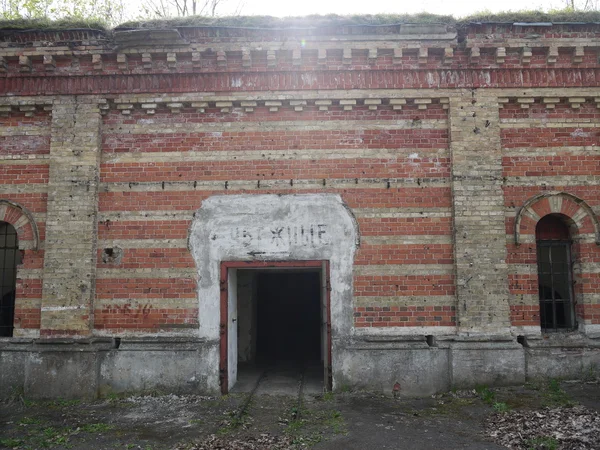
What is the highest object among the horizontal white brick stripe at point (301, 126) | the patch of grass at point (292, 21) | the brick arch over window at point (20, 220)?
the patch of grass at point (292, 21)

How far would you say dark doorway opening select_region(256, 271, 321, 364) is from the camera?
14.2 meters

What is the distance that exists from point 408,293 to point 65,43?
7.87 metres

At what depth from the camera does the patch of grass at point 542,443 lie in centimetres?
591

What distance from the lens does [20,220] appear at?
8.84 m

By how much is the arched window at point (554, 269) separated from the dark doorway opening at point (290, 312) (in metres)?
6.60

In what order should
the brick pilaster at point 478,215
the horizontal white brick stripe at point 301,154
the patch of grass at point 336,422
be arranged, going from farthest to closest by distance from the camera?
the horizontal white brick stripe at point 301,154
the brick pilaster at point 478,215
the patch of grass at point 336,422

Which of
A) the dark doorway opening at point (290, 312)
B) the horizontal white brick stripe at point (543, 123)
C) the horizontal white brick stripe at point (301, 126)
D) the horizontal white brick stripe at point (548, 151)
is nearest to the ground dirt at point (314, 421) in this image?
the horizontal white brick stripe at point (548, 151)

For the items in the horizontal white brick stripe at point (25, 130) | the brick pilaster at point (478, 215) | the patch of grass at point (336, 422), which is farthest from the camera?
the horizontal white brick stripe at point (25, 130)

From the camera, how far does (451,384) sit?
326 inches

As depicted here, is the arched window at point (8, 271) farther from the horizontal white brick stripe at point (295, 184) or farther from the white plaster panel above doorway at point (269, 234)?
the white plaster panel above doorway at point (269, 234)

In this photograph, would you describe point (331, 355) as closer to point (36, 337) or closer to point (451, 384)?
point (451, 384)

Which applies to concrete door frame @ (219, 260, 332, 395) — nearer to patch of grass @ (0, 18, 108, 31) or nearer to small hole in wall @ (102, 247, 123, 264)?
small hole in wall @ (102, 247, 123, 264)

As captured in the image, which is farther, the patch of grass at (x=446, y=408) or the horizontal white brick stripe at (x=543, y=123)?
the horizontal white brick stripe at (x=543, y=123)

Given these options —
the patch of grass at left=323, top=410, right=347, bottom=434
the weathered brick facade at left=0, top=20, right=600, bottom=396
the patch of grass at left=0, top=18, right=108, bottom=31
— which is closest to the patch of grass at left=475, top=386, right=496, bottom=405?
the weathered brick facade at left=0, top=20, right=600, bottom=396
